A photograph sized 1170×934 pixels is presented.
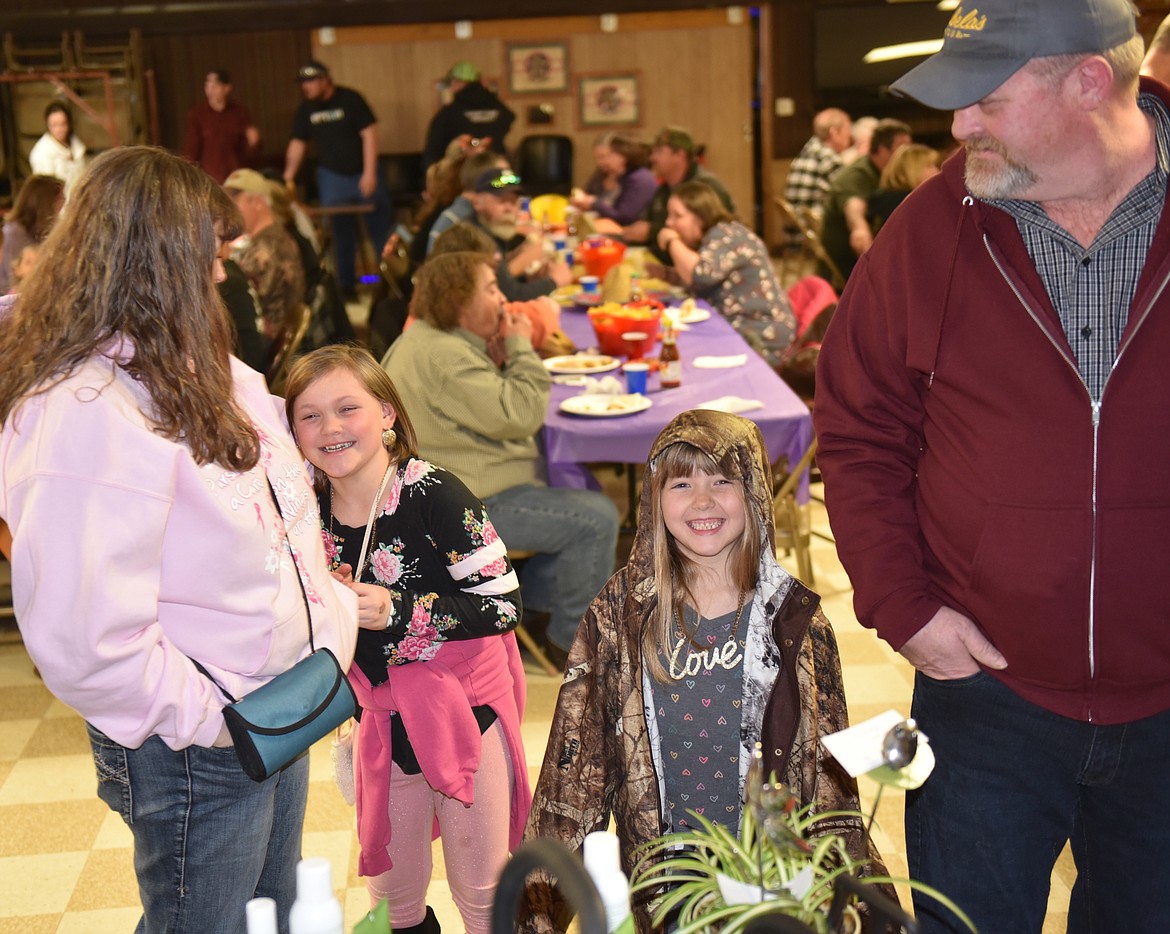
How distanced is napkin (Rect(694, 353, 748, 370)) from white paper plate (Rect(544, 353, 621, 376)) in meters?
0.31

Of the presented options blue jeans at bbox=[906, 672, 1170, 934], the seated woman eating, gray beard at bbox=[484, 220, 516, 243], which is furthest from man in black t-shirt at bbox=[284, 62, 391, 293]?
blue jeans at bbox=[906, 672, 1170, 934]

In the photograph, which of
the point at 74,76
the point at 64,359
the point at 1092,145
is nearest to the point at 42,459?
the point at 64,359

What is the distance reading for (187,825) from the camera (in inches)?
66.4

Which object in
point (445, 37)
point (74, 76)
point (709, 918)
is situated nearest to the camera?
point (709, 918)

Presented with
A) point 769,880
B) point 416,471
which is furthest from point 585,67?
point 769,880

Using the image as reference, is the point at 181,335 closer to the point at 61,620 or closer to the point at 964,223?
the point at 61,620

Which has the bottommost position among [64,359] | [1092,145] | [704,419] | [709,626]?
[709,626]

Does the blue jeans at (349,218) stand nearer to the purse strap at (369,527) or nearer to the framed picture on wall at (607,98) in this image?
the framed picture on wall at (607,98)

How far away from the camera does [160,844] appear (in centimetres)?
168

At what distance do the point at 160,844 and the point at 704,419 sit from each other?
1.07 meters

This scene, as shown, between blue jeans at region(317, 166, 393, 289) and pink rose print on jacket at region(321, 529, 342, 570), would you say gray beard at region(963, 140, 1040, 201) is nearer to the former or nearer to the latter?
pink rose print on jacket at region(321, 529, 342, 570)

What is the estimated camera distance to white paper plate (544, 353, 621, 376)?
4.54 metres

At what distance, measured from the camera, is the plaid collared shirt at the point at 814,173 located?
32.1 feet

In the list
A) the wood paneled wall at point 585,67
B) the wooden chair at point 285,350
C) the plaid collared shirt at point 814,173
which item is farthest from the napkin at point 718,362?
the wood paneled wall at point 585,67
